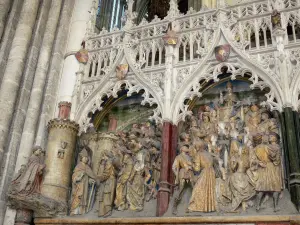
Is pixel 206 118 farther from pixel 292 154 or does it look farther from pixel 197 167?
pixel 292 154

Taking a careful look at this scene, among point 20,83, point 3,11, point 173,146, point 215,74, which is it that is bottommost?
point 173,146

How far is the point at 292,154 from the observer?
23.9 feet

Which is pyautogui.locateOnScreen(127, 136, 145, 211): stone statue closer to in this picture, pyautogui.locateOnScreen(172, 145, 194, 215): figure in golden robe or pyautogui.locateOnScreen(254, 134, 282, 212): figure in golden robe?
pyautogui.locateOnScreen(172, 145, 194, 215): figure in golden robe

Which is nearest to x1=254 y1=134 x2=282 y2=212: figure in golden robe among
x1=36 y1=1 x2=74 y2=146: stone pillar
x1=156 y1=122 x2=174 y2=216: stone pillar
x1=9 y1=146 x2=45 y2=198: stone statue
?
x1=156 y1=122 x2=174 y2=216: stone pillar

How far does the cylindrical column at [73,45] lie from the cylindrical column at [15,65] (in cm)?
102

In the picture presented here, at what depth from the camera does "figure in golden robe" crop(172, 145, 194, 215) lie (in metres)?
7.73

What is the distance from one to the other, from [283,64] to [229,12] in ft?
6.50

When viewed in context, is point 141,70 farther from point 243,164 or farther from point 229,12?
point 243,164

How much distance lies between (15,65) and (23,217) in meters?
3.67

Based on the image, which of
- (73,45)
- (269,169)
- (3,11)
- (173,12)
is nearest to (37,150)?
(73,45)

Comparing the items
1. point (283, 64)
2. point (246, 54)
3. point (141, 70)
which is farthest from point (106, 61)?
point (283, 64)

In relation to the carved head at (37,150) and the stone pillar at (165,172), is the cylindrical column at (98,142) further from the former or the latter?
the stone pillar at (165,172)

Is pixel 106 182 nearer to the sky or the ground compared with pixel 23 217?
nearer to the sky

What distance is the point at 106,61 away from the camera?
1027cm
